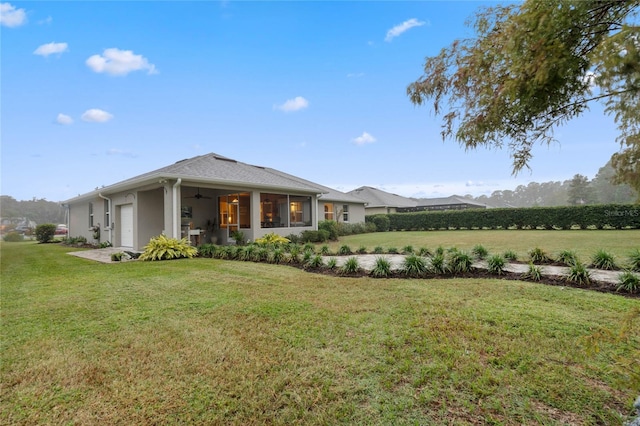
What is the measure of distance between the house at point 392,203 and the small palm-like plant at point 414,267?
58.9ft

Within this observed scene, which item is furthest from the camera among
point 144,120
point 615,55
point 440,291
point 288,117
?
point 288,117

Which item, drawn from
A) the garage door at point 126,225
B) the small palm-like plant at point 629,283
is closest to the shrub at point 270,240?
the garage door at point 126,225

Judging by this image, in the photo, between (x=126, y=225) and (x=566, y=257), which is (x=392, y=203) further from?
(x=126, y=225)

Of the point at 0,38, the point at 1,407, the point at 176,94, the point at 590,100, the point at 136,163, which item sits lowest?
the point at 1,407

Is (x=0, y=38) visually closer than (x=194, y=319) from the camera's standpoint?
No

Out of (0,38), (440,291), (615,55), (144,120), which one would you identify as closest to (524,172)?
(615,55)

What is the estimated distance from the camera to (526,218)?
829 inches

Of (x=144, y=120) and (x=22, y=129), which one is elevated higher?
(x=144, y=120)

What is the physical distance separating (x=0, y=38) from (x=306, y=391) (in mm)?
12712

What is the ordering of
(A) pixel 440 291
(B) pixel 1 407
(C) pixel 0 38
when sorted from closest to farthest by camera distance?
(B) pixel 1 407, (A) pixel 440 291, (C) pixel 0 38

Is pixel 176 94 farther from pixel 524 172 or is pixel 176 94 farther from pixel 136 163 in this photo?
pixel 524 172

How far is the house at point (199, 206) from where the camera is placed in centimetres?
1091

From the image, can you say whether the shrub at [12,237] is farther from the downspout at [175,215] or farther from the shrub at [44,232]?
the downspout at [175,215]

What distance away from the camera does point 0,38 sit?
327 inches
